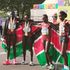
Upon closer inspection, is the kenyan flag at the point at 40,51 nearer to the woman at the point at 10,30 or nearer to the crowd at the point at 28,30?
the crowd at the point at 28,30

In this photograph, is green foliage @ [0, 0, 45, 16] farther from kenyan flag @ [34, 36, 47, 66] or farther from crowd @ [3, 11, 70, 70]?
Answer: kenyan flag @ [34, 36, 47, 66]

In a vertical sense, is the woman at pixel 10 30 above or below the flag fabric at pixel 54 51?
above

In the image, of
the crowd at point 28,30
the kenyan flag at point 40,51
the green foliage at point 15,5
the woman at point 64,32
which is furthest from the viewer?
the green foliage at point 15,5

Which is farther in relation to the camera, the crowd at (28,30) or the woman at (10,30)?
the woman at (10,30)

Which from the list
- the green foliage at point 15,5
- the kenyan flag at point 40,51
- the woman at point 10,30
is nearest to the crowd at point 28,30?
the woman at point 10,30

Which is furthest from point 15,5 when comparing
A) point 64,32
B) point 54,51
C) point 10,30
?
point 64,32

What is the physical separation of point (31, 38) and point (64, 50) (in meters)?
2.41

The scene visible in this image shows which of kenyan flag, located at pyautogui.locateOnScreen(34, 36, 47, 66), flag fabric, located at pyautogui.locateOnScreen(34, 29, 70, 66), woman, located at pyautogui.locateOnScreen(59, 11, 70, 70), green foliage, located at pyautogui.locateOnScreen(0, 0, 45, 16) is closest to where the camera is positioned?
woman, located at pyautogui.locateOnScreen(59, 11, 70, 70)

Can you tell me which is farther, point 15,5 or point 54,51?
point 15,5

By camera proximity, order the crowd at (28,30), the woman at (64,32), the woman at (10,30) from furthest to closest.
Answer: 1. the woman at (10,30)
2. the crowd at (28,30)
3. the woman at (64,32)

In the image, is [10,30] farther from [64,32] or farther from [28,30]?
[64,32]

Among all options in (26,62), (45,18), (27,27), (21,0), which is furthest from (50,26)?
(21,0)

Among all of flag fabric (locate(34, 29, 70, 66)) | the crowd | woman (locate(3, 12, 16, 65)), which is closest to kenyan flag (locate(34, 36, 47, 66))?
flag fabric (locate(34, 29, 70, 66))

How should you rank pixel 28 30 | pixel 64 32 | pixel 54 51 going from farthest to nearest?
pixel 28 30 < pixel 54 51 < pixel 64 32
